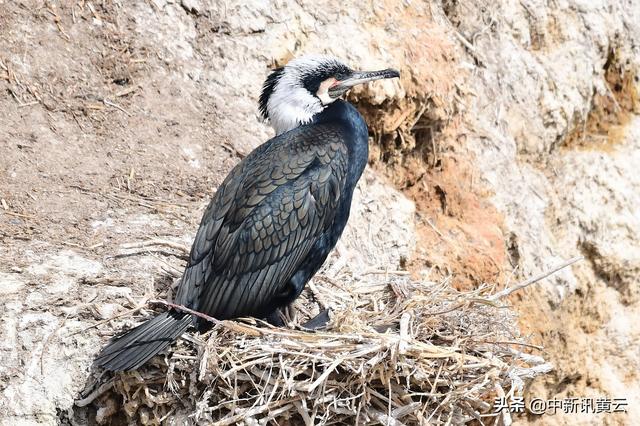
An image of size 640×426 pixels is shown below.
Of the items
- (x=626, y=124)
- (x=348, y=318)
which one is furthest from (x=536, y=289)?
(x=348, y=318)

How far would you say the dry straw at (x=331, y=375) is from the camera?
4.29m

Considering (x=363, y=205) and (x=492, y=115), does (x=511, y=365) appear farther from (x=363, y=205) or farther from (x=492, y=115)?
(x=492, y=115)

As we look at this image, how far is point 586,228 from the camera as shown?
8.40m

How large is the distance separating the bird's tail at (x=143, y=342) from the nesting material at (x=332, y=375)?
98 mm

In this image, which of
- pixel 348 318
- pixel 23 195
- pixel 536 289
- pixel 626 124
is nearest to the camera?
pixel 348 318

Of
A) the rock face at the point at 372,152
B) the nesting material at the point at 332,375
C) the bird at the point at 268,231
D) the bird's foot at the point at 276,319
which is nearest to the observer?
the nesting material at the point at 332,375

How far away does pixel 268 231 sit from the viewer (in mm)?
4730

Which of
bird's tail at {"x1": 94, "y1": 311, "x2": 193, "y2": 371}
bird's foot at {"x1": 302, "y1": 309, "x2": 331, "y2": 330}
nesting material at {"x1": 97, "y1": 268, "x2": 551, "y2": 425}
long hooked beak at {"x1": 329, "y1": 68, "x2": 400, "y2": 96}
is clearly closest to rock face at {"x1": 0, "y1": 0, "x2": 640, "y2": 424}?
bird's tail at {"x1": 94, "y1": 311, "x2": 193, "y2": 371}

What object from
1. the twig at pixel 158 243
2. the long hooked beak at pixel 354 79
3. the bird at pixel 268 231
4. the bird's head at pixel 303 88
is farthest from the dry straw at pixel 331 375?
the long hooked beak at pixel 354 79

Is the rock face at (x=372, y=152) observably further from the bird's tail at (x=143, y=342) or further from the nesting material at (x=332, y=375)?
the nesting material at (x=332, y=375)

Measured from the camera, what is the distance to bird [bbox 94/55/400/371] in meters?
4.67

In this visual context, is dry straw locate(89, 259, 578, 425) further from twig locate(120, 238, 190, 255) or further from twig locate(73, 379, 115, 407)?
twig locate(120, 238, 190, 255)

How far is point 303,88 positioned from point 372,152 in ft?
7.13

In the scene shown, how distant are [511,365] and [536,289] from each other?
11.5ft
